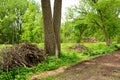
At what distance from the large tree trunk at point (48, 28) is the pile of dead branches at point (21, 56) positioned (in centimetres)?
95

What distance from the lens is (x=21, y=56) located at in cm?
991

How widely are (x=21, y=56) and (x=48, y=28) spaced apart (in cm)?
264

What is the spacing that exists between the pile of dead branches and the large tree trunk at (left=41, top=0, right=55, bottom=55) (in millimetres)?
946

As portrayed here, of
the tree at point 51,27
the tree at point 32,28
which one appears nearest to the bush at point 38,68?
the tree at point 51,27

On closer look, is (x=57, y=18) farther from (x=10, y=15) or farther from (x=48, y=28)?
(x=10, y=15)

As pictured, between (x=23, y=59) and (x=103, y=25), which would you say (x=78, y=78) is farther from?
(x=103, y=25)

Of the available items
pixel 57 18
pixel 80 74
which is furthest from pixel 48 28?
pixel 80 74

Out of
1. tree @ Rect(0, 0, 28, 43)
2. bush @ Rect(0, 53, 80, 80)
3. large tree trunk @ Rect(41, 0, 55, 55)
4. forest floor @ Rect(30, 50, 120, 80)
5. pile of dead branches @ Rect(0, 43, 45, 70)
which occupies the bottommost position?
forest floor @ Rect(30, 50, 120, 80)

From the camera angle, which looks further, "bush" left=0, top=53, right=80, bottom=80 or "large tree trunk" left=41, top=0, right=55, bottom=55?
"large tree trunk" left=41, top=0, right=55, bottom=55

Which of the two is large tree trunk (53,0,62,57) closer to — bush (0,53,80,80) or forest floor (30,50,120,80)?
bush (0,53,80,80)

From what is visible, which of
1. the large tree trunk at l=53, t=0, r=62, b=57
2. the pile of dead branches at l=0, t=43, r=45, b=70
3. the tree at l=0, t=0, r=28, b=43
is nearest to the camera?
the pile of dead branches at l=0, t=43, r=45, b=70

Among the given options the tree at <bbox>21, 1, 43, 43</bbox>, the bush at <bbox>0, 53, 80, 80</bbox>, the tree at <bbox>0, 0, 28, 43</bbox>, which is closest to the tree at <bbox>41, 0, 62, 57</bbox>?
the bush at <bbox>0, 53, 80, 80</bbox>

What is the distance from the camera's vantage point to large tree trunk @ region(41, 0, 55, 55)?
1188cm

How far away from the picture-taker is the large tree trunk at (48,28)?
39.0ft
